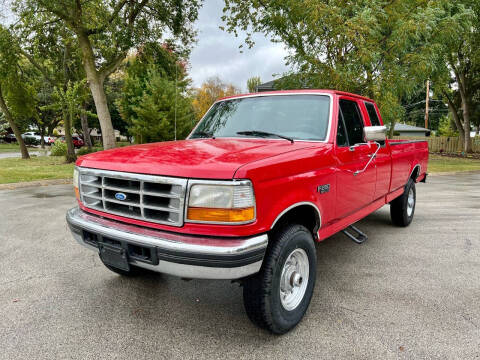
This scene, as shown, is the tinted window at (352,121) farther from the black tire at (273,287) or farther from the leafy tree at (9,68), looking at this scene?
the leafy tree at (9,68)

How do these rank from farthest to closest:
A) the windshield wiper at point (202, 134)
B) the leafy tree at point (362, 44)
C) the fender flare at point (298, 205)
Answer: the leafy tree at point (362, 44)
the windshield wiper at point (202, 134)
the fender flare at point (298, 205)

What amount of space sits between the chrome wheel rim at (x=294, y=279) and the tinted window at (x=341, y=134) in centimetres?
121

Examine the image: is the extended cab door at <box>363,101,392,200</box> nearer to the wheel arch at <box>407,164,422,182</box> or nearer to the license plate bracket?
the wheel arch at <box>407,164,422,182</box>

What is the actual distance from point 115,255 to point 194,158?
91 centimetres

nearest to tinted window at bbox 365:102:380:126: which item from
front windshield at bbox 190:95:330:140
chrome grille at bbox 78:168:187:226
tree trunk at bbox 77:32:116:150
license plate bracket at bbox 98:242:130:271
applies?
front windshield at bbox 190:95:330:140

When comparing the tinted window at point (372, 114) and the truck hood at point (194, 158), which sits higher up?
the tinted window at point (372, 114)

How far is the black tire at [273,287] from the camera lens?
238 cm

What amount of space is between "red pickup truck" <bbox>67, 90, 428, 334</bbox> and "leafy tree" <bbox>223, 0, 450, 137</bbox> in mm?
5897

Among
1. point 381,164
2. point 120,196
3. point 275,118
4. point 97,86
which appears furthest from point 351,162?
point 97,86

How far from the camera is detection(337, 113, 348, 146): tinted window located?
3.36 meters

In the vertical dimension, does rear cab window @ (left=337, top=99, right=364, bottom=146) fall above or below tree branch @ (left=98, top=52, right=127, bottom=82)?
below

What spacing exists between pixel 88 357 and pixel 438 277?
11.4 ft

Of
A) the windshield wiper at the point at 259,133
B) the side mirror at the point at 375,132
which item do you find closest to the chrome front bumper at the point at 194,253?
the windshield wiper at the point at 259,133

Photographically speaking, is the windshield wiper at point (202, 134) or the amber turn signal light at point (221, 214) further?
the windshield wiper at point (202, 134)
